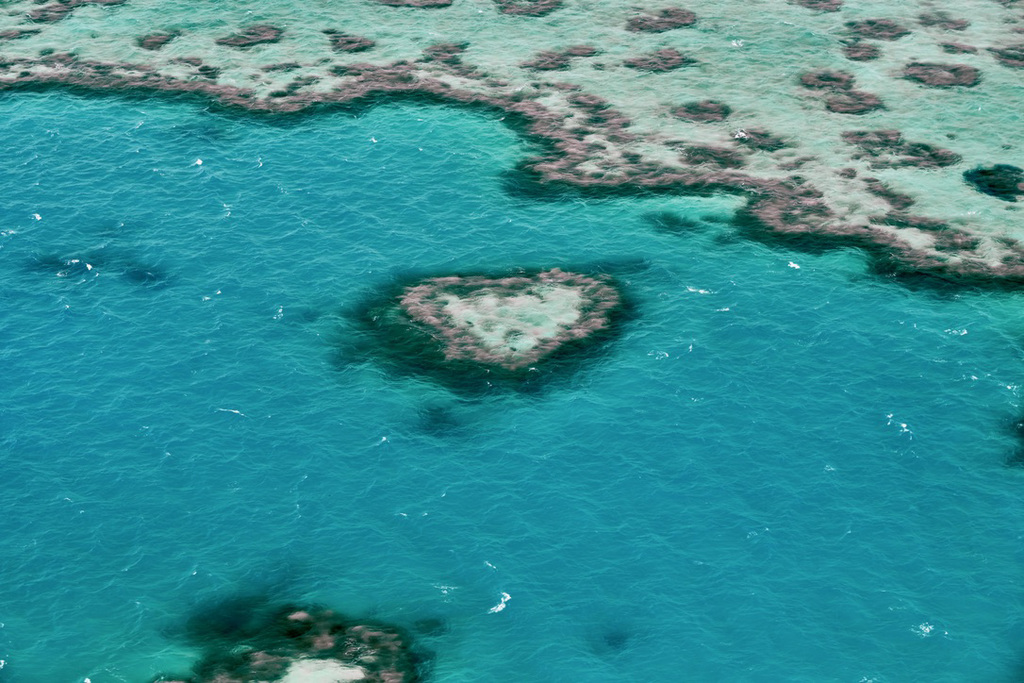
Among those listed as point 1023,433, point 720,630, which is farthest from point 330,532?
point 1023,433

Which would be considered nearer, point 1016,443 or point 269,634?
point 269,634

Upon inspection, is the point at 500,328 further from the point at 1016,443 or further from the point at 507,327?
the point at 1016,443

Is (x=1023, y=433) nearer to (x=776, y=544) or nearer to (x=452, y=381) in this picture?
(x=776, y=544)

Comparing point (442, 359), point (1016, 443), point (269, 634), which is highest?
point (442, 359)

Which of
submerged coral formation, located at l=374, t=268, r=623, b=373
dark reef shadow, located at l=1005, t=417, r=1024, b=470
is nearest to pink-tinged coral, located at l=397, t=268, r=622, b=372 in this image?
submerged coral formation, located at l=374, t=268, r=623, b=373

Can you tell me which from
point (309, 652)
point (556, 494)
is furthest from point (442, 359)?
point (309, 652)

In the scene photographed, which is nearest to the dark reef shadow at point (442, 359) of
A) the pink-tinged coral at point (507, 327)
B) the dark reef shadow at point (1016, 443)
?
the pink-tinged coral at point (507, 327)
